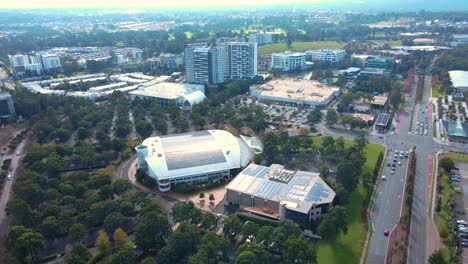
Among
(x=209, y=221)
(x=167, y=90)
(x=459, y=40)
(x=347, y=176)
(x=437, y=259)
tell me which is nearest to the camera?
(x=437, y=259)

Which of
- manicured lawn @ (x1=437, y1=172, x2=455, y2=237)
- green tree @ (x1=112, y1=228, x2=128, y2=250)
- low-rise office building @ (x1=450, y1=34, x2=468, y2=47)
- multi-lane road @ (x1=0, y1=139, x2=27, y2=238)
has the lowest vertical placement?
multi-lane road @ (x1=0, y1=139, x2=27, y2=238)

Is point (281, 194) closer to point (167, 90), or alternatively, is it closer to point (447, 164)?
point (447, 164)

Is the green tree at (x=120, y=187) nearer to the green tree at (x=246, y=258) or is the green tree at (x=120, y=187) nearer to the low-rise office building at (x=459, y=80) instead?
the green tree at (x=246, y=258)

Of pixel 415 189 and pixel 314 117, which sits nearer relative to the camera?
pixel 415 189

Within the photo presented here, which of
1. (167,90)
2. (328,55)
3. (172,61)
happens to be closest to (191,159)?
(167,90)

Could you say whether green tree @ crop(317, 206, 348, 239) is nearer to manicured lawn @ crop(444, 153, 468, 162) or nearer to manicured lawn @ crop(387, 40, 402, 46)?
manicured lawn @ crop(444, 153, 468, 162)

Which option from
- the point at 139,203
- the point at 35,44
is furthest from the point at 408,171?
the point at 35,44

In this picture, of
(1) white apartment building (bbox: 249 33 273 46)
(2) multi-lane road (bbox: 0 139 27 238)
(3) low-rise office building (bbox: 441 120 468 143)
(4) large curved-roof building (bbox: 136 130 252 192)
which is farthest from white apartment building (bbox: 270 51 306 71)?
(2) multi-lane road (bbox: 0 139 27 238)
